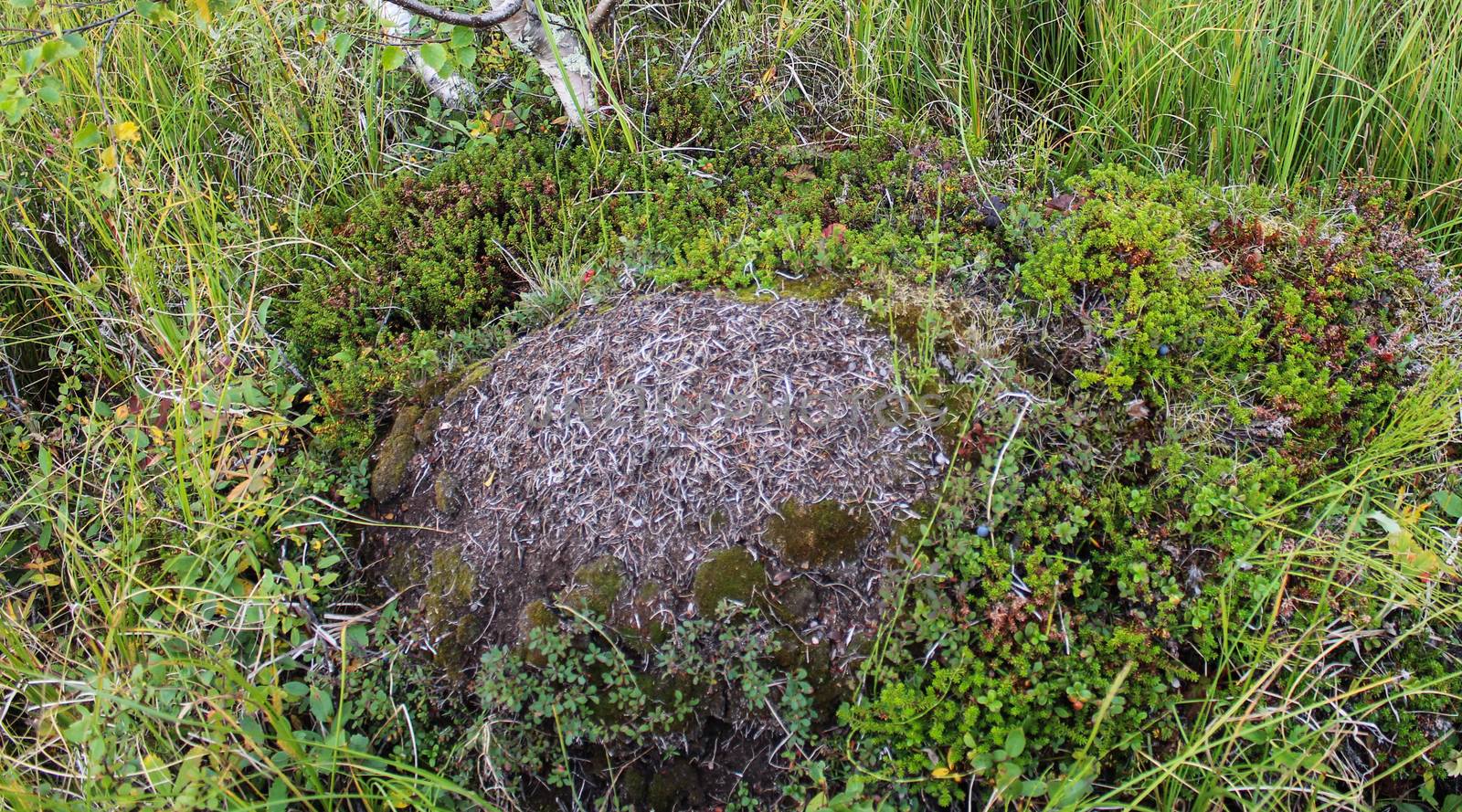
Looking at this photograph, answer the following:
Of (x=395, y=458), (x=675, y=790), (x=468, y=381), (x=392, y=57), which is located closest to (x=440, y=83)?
(x=392, y=57)

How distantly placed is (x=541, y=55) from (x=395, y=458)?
71.8 inches

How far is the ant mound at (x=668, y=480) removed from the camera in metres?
2.56

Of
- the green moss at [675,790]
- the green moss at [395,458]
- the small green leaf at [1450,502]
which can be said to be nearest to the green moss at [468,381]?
the green moss at [395,458]

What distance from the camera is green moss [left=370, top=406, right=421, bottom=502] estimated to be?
2.94 m

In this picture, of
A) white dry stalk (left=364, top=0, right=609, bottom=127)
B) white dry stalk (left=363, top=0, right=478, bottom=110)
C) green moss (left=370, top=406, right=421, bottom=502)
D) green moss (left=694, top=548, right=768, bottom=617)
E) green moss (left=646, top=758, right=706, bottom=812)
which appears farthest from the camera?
white dry stalk (left=363, top=0, right=478, bottom=110)

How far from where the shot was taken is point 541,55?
3.67 m

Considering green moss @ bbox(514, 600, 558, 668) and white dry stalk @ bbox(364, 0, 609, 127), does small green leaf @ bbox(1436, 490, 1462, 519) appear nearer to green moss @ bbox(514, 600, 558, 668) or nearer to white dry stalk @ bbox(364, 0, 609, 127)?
green moss @ bbox(514, 600, 558, 668)

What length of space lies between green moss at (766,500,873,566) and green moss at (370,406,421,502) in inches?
51.3

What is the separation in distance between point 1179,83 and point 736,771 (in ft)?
11.3

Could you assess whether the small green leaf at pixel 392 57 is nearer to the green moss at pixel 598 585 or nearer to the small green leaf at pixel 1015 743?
the green moss at pixel 598 585

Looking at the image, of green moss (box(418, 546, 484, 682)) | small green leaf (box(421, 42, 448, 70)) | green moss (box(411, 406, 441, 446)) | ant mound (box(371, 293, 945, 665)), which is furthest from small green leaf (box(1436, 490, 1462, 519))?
small green leaf (box(421, 42, 448, 70))

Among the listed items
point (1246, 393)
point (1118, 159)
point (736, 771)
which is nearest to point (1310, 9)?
point (1118, 159)

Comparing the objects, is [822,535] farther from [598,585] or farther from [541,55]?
[541,55]

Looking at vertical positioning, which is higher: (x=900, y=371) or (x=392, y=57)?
(x=392, y=57)
